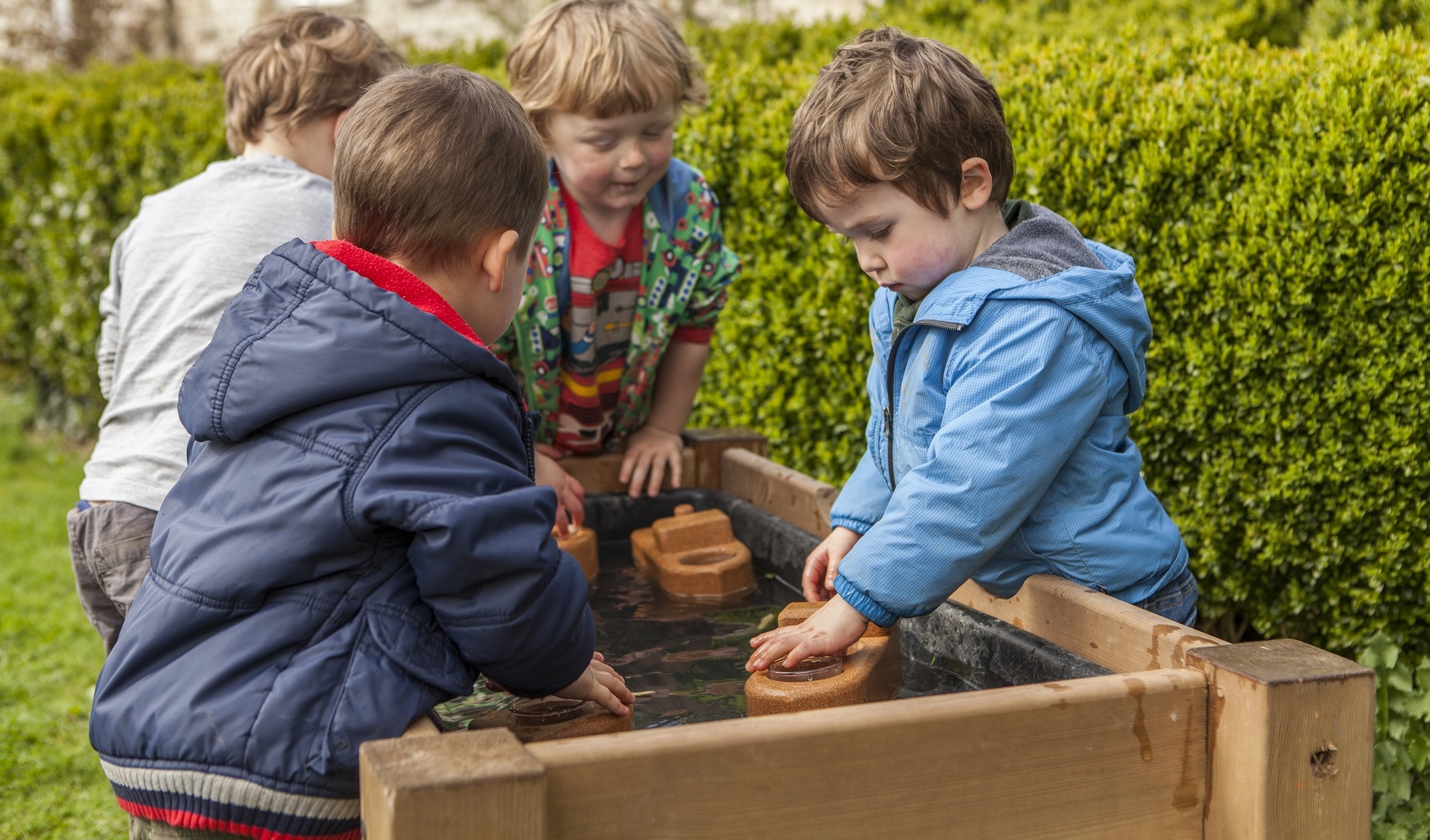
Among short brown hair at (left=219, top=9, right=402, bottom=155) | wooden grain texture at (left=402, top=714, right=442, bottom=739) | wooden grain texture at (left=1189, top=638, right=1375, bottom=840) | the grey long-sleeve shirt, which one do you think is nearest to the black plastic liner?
wooden grain texture at (left=1189, top=638, right=1375, bottom=840)

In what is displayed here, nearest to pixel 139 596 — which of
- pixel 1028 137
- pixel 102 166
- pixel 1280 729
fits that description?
pixel 1280 729

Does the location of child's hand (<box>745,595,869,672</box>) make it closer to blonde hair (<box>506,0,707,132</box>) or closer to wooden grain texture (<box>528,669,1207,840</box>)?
wooden grain texture (<box>528,669,1207,840</box>)

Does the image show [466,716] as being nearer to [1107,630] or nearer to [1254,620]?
[1107,630]

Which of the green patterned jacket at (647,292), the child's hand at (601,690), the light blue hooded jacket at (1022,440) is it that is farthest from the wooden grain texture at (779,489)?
the child's hand at (601,690)

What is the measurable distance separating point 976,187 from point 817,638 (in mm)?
900

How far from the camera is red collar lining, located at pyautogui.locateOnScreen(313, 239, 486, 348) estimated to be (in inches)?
71.1

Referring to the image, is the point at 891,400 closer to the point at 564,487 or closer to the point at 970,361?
the point at 970,361

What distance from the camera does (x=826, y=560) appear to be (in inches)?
104

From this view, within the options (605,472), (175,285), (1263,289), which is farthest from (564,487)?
(1263,289)

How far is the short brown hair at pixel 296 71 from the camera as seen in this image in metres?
3.10

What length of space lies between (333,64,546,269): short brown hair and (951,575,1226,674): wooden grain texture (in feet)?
3.66

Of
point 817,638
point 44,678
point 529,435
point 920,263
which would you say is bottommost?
point 44,678

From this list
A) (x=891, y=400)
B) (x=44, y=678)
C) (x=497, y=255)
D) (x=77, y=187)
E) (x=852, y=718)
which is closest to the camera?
(x=852, y=718)

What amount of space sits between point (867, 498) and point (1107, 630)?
0.73 meters
